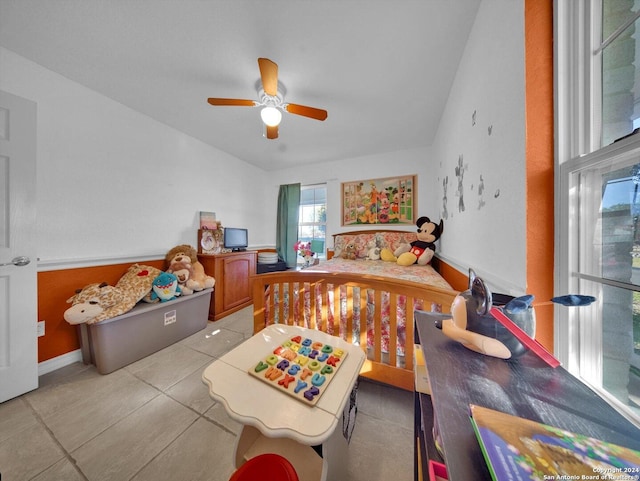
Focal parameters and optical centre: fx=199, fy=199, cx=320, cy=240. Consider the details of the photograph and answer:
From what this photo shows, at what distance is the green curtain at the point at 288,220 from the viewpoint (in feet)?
12.1

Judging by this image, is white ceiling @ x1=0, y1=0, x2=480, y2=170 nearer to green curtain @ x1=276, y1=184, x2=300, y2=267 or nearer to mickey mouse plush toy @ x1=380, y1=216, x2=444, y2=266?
mickey mouse plush toy @ x1=380, y1=216, x2=444, y2=266

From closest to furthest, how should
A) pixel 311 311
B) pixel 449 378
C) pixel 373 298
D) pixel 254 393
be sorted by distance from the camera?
pixel 449 378
pixel 254 393
pixel 373 298
pixel 311 311

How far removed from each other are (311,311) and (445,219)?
182 cm

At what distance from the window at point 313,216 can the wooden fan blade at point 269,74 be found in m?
2.15

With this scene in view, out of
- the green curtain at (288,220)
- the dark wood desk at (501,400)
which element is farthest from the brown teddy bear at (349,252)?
the dark wood desk at (501,400)

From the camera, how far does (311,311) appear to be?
1538 millimetres

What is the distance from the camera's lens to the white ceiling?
3.85ft

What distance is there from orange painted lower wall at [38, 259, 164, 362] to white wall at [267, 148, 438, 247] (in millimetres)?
2565

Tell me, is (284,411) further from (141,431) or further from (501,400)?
(141,431)

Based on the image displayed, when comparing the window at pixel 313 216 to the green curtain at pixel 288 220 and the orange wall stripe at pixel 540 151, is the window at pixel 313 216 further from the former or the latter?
the orange wall stripe at pixel 540 151

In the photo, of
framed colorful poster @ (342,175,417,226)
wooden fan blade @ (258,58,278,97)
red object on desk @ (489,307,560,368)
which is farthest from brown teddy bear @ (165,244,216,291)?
red object on desk @ (489,307,560,368)

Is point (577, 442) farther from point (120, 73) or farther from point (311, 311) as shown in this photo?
point (120, 73)

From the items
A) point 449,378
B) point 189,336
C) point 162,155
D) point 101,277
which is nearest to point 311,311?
point 449,378

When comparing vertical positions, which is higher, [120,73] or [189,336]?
[120,73]
